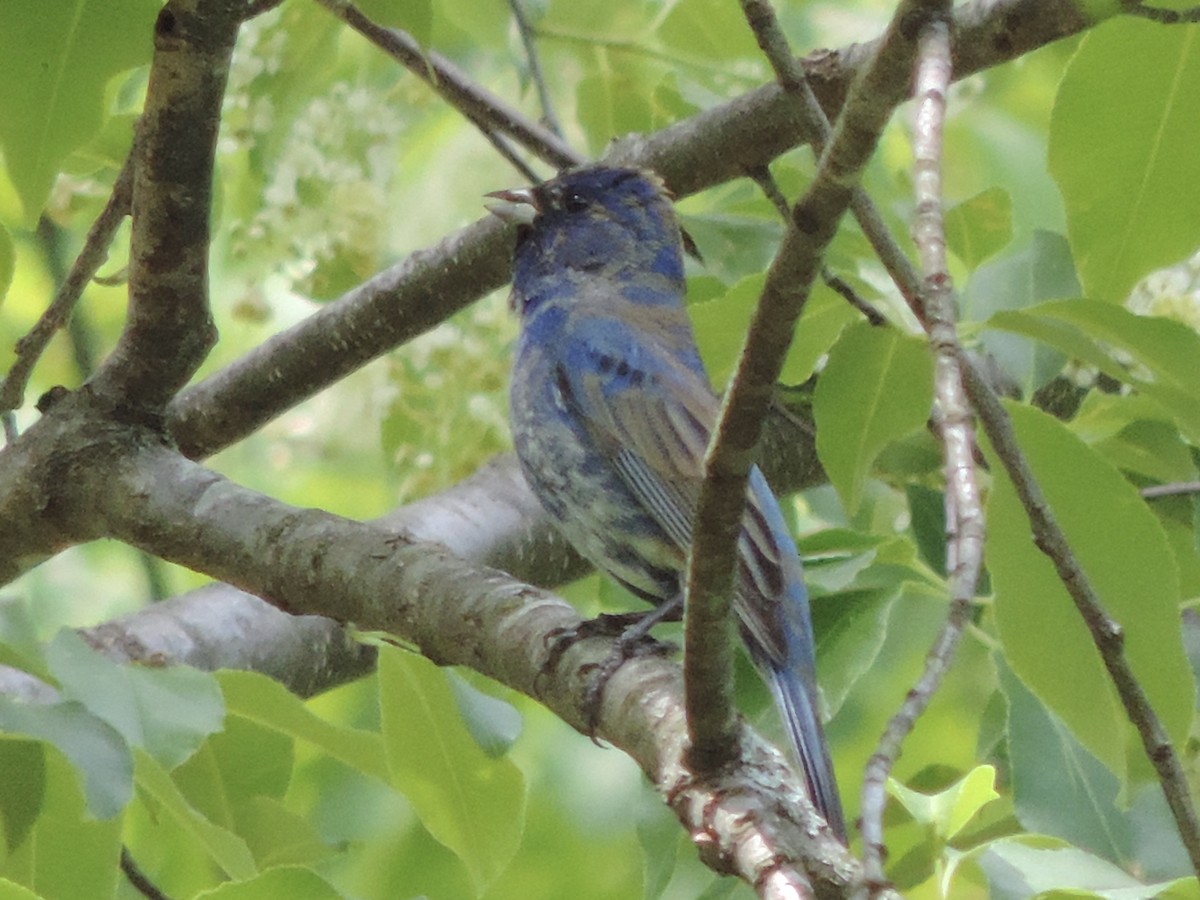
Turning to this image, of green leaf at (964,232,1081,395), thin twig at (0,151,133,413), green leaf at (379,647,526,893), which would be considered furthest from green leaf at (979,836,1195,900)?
thin twig at (0,151,133,413)

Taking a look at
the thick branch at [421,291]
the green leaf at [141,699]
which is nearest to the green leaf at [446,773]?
the green leaf at [141,699]

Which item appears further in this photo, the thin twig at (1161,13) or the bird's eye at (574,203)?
the bird's eye at (574,203)

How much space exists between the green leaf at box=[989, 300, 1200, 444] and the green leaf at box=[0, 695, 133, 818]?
51.6 inches

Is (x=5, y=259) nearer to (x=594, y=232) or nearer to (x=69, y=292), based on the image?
(x=69, y=292)

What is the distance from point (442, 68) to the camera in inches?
130

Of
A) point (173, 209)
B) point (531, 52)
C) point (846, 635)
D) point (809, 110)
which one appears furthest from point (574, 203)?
point (809, 110)

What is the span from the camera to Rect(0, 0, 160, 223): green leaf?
85.6 inches

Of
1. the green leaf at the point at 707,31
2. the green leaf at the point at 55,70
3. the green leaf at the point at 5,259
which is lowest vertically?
the green leaf at the point at 5,259

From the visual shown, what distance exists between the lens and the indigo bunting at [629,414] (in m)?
2.77

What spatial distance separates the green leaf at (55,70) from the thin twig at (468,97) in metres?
0.77

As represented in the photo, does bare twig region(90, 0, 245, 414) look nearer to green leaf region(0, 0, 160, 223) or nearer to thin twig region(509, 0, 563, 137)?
green leaf region(0, 0, 160, 223)

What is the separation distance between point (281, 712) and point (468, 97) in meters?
1.56

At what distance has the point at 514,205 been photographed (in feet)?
12.0

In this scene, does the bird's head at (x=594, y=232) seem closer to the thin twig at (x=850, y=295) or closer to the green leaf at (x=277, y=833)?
the thin twig at (x=850, y=295)
